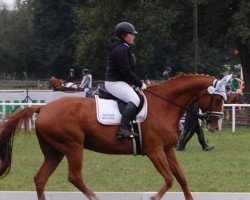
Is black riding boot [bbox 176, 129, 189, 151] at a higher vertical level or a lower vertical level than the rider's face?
lower

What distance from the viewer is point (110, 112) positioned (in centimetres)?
1112

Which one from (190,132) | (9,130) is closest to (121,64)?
(9,130)

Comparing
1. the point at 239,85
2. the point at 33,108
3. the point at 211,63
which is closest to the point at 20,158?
the point at 33,108

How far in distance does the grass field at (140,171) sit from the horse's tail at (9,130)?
135 centimetres

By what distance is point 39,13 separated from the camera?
68.6m

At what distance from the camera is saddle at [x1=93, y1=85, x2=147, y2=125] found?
36.4ft

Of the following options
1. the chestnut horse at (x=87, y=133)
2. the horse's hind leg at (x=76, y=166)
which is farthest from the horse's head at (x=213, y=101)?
the horse's hind leg at (x=76, y=166)

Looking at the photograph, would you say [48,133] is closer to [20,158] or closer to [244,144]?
[20,158]

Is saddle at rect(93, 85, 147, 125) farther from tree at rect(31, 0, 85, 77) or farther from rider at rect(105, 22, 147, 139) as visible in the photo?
tree at rect(31, 0, 85, 77)

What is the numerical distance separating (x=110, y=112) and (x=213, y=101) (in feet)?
5.71

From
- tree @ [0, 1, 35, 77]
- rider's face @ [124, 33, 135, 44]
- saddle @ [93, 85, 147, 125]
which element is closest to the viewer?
saddle @ [93, 85, 147, 125]

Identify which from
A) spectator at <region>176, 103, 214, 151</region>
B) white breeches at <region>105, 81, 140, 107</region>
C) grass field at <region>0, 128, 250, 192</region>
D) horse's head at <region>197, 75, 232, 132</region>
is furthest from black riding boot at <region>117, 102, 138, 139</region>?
spectator at <region>176, 103, 214, 151</region>

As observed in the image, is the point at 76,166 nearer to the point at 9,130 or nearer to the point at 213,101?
the point at 9,130

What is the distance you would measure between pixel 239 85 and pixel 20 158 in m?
19.4
